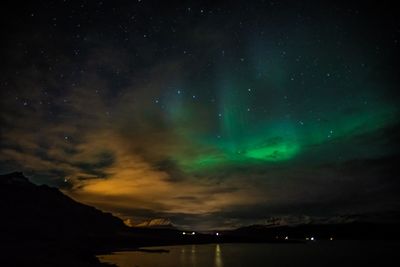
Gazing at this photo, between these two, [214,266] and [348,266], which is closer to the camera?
[214,266]

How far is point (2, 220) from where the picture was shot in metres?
188

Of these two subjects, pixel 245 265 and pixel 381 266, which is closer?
pixel 245 265

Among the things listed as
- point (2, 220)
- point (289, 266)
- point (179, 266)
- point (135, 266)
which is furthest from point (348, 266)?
point (2, 220)

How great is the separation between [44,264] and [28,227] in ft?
502

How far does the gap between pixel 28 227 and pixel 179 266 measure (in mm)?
118772

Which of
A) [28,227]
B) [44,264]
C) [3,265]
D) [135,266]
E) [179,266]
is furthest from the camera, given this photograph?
[28,227]

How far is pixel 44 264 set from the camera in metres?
48.9

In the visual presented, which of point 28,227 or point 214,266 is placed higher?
point 28,227

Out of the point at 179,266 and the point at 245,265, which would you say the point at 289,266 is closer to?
the point at 245,265

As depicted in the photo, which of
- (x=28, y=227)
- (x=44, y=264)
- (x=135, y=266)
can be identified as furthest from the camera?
(x=28, y=227)

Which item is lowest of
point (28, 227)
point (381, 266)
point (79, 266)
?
point (381, 266)

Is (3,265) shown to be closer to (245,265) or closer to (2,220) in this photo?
(245,265)

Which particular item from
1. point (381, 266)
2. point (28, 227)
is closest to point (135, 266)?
point (381, 266)

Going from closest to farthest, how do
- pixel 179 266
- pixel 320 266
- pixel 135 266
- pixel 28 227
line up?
pixel 135 266, pixel 179 266, pixel 320 266, pixel 28 227
